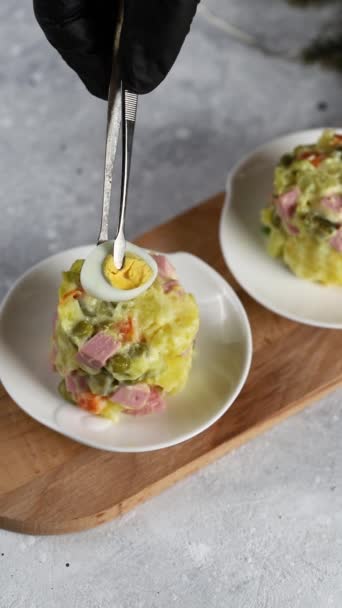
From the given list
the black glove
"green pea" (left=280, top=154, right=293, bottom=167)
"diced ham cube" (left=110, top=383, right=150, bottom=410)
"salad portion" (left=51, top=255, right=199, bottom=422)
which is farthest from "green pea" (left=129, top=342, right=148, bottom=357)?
"green pea" (left=280, top=154, right=293, bottom=167)

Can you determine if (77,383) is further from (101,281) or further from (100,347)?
(101,281)

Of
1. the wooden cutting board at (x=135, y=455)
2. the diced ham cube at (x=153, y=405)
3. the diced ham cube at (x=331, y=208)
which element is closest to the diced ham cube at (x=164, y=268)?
the diced ham cube at (x=153, y=405)

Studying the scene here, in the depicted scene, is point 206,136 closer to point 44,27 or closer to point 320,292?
point 320,292

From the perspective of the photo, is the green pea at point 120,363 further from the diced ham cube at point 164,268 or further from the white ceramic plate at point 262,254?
the white ceramic plate at point 262,254

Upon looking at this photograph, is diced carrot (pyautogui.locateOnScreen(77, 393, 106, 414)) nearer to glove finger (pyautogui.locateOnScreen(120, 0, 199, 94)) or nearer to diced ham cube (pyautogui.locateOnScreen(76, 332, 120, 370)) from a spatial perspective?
diced ham cube (pyautogui.locateOnScreen(76, 332, 120, 370))

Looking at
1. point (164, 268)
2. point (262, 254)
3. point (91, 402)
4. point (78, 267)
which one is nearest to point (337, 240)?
point (262, 254)

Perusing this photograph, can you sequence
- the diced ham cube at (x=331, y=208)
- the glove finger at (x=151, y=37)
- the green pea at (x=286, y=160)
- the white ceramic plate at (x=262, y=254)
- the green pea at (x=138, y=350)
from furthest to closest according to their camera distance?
the green pea at (x=286, y=160) → the white ceramic plate at (x=262, y=254) → the diced ham cube at (x=331, y=208) → the green pea at (x=138, y=350) → the glove finger at (x=151, y=37)

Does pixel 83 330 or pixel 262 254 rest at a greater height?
pixel 83 330
